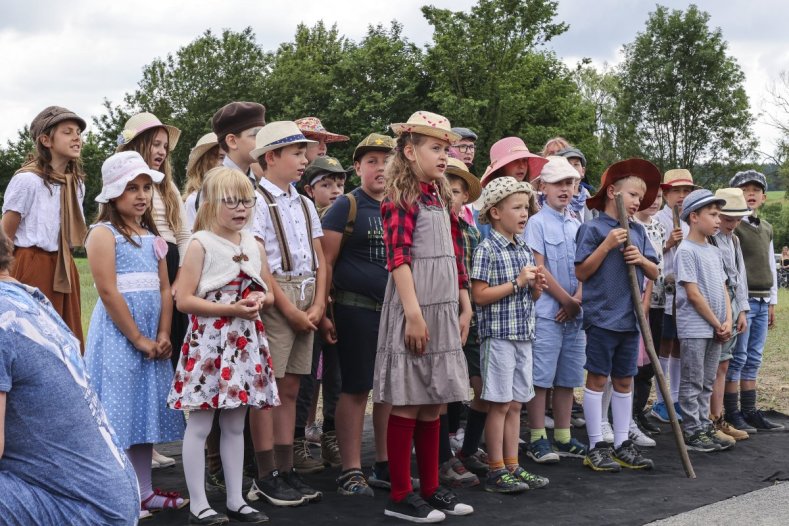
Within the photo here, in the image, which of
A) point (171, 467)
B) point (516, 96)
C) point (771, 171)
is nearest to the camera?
point (171, 467)

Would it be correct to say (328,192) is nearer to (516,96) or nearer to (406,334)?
(406,334)

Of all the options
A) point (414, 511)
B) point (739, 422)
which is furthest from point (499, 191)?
point (739, 422)

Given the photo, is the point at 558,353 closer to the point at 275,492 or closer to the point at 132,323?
the point at 275,492

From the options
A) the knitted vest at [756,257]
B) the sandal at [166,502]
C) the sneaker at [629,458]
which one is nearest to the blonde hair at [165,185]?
the sandal at [166,502]

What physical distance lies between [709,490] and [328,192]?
3404 mm

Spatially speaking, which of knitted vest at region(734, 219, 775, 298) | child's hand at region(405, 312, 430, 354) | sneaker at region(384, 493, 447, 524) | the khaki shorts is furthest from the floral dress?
knitted vest at region(734, 219, 775, 298)

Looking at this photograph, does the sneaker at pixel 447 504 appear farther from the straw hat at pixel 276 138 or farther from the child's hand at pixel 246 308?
the straw hat at pixel 276 138

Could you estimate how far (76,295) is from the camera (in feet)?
18.8

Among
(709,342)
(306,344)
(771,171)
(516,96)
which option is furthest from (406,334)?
(771,171)

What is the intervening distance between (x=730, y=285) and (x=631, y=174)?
163 centimetres

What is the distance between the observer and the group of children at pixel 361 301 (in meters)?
4.73

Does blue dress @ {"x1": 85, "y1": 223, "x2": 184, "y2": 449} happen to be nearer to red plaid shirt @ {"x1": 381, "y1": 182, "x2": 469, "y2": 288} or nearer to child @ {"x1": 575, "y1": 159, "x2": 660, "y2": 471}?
A: red plaid shirt @ {"x1": 381, "y1": 182, "x2": 469, "y2": 288}

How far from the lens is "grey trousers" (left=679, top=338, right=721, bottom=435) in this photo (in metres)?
6.89

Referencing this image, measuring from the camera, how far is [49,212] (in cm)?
551
